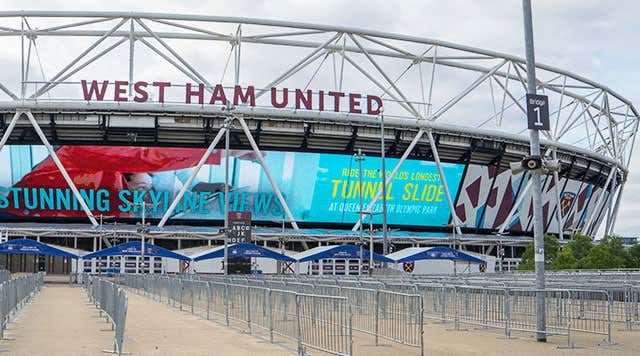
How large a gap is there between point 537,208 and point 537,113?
2233 millimetres

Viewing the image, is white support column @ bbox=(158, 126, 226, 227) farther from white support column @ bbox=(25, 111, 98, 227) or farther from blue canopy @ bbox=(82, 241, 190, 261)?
blue canopy @ bbox=(82, 241, 190, 261)

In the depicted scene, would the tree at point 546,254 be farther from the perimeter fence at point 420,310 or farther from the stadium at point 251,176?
the perimeter fence at point 420,310

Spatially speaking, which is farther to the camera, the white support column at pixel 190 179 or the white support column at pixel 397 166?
the white support column at pixel 397 166

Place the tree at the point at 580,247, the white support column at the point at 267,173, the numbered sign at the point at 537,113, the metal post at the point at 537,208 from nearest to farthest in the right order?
the metal post at the point at 537,208 < the numbered sign at the point at 537,113 < the white support column at the point at 267,173 < the tree at the point at 580,247

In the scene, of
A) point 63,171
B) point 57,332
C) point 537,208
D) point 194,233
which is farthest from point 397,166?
point 57,332

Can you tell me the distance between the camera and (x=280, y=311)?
1794 centimetres

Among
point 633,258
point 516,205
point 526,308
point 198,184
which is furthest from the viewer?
point 516,205

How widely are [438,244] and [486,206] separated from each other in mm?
7677

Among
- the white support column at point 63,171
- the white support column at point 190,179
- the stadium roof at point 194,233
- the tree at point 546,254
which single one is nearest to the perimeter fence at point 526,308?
the tree at point 546,254

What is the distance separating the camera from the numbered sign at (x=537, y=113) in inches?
706

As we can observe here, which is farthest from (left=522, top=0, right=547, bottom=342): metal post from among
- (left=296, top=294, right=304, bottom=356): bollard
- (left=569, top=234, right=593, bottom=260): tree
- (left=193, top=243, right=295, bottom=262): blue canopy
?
(left=569, top=234, right=593, bottom=260): tree

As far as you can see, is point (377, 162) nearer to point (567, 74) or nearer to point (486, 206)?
point (486, 206)

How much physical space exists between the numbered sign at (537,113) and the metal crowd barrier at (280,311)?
6105mm

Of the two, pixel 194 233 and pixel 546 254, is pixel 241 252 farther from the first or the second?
pixel 546 254
